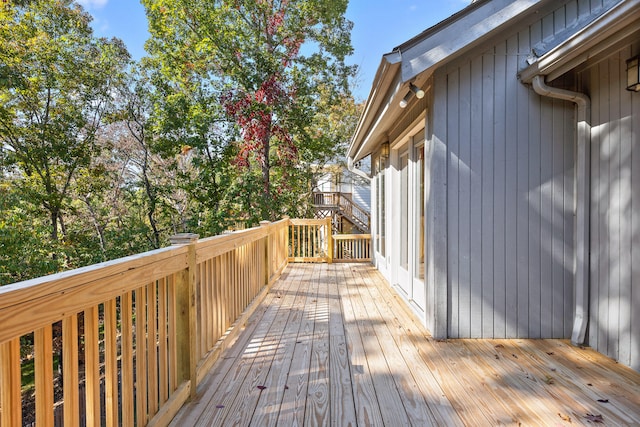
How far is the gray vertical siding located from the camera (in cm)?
241

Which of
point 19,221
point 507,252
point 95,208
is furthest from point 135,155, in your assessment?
point 507,252

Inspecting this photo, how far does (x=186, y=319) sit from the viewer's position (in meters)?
2.06

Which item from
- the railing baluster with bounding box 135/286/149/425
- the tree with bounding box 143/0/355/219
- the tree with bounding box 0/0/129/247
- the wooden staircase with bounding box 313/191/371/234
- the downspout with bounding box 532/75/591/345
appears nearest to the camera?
the railing baluster with bounding box 135/286/149/425

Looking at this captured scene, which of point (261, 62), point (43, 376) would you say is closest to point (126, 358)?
point (43, 376)

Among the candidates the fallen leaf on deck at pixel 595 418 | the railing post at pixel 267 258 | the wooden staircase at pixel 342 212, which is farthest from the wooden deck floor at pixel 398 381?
the wooden staircase at pixel 342 212

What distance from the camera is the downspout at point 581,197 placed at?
282cm

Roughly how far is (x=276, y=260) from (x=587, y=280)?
166 inches

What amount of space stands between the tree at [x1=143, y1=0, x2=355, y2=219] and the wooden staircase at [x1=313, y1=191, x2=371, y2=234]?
599cm

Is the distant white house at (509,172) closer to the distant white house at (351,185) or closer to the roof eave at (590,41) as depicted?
the roof eave at (590,41)

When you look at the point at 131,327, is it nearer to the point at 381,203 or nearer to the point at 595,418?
the point at 595,418

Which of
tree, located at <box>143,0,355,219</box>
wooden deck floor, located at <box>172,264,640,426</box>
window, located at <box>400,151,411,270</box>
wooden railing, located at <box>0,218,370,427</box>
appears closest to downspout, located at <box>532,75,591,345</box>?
wooden deck floor, located at <box>172,264,640,426</box>

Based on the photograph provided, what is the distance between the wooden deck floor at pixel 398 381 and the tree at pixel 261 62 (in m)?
5.62

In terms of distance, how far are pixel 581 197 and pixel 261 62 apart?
7.73 meters

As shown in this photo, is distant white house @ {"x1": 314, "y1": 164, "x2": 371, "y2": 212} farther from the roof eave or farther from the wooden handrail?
the wooden handrail
